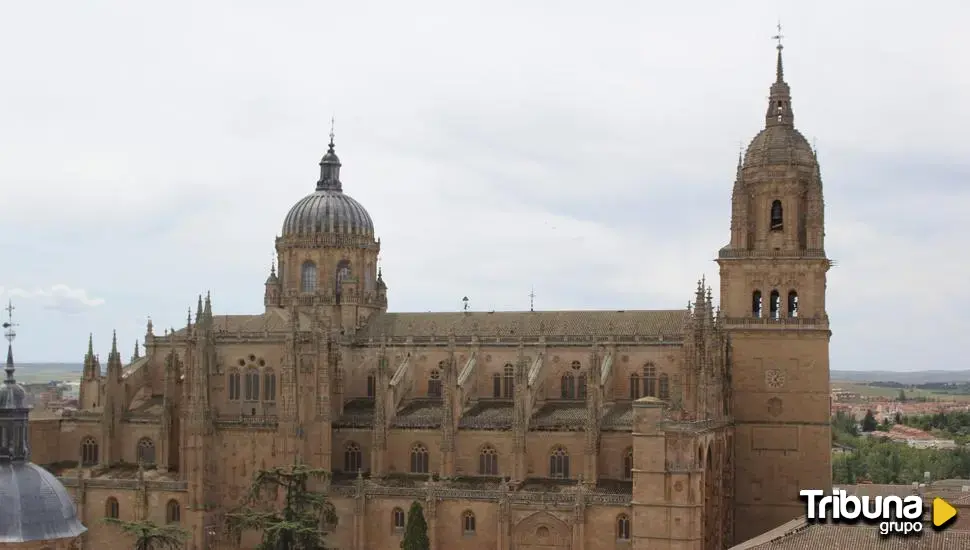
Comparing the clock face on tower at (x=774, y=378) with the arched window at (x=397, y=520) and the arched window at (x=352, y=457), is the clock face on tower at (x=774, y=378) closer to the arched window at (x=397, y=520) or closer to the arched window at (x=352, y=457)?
the arched window at (x=397, y=520)

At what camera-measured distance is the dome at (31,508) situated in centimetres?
4306

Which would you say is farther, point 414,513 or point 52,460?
point 52,460

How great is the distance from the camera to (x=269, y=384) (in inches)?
3366

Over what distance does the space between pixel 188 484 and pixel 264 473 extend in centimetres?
1661

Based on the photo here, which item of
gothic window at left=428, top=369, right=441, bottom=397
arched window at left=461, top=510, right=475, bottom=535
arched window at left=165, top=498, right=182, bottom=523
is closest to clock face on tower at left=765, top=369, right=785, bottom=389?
arched window at left=461, top=510, right=475, bottom=535

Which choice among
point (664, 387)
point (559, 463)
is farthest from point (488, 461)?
point (664, 387)

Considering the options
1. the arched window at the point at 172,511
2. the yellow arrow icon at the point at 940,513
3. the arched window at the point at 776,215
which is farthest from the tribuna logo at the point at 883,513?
the arched window at the point at 172,511

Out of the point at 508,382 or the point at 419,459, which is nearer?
the point at 419,459

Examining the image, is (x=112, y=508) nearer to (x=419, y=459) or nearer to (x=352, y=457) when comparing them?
(x=352, y=457)

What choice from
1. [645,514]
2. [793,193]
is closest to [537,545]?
[645,514]

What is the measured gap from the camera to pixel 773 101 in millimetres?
85062

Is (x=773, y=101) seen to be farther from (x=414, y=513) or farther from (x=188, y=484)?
(x=188, y=484)

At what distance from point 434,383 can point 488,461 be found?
8.82 meters

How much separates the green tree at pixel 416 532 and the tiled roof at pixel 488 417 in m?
7.30
